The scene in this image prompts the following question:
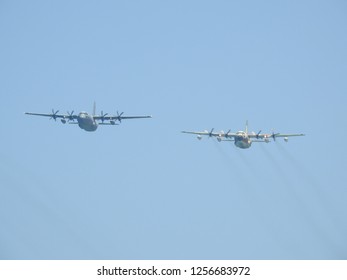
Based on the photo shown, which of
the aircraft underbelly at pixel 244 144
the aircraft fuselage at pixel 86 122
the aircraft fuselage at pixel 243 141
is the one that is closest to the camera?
the aircraft fuselage at pixel 86 122

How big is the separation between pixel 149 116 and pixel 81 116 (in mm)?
12397

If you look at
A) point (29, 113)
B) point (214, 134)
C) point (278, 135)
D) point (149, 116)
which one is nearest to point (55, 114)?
point (29, 113)

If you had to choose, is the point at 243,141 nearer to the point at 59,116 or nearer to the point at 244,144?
the point at 244,144

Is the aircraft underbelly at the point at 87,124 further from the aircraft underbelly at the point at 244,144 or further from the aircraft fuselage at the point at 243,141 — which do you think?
the aircraft underbelly at the point at 244,144

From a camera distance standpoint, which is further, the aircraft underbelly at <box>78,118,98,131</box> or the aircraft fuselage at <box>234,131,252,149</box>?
the aircraft fuselage at <box>234,131,252,149</box>

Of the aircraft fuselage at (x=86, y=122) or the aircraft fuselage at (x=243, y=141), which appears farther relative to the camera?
the aircraft fuselage at (x=243, y=141)

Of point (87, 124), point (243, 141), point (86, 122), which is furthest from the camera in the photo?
point (243, 141)

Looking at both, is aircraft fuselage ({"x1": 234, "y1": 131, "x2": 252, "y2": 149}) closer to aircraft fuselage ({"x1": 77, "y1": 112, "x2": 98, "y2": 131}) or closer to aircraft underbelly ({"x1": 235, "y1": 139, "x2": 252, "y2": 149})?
aircraft underbelly ({"x1": 235, "y1": 139, "x2": 252, "y2": 149})

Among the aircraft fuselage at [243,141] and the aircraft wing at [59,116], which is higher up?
the aircraft wing at [59,116]

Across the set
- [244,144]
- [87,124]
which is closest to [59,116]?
[87,124]

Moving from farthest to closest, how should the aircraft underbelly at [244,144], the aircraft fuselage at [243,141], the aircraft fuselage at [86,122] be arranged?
the aircraft fuselage at [243,141]
the aircraft underbelly at [244,144]
the aircraft fuselage at [86,122]

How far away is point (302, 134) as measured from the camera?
146 meters
